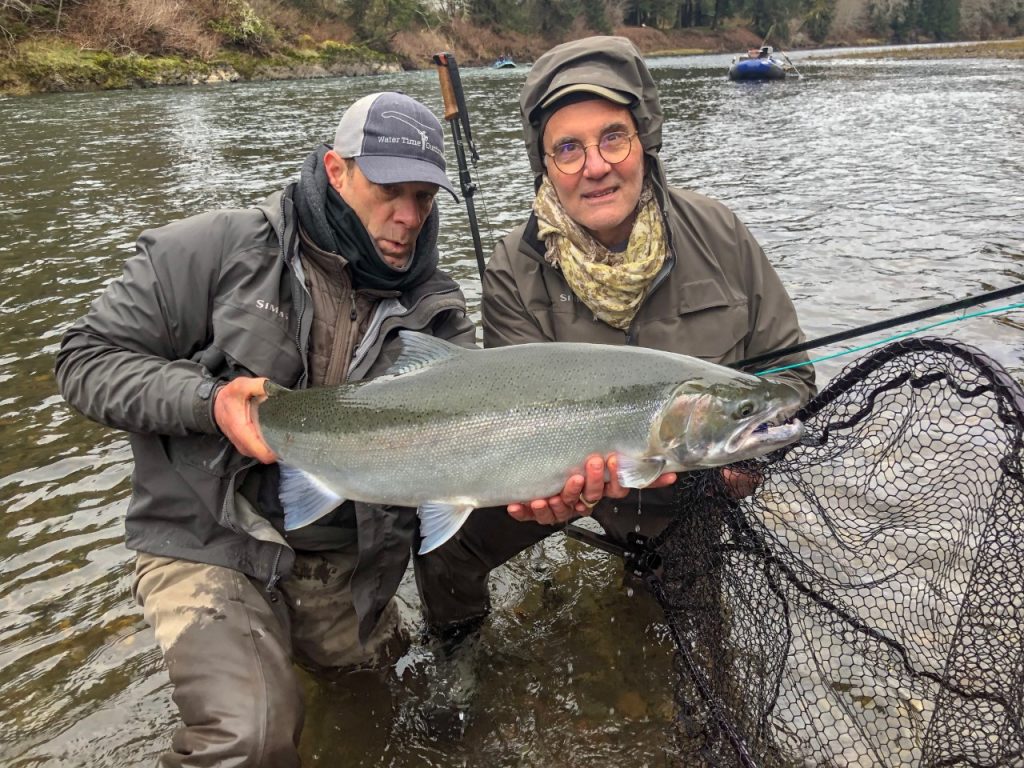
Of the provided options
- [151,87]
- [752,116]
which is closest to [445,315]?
[752,116]

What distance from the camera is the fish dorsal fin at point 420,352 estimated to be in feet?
9.61

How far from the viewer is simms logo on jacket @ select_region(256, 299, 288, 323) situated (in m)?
2.99

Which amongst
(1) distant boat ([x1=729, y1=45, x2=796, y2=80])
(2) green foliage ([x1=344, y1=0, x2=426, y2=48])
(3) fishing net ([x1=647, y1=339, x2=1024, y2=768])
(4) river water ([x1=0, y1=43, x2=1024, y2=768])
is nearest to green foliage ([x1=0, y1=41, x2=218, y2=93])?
(4) river water ([x1=0, y1=43, x2=1024, y2=768])

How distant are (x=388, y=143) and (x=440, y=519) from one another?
5.00ft

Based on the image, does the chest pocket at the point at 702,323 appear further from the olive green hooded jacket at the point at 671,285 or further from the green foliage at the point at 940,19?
the green foliage at the point at 940,19

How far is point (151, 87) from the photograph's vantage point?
3178 centimetres

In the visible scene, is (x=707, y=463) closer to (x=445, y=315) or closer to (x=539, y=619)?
(x=445, y=315)

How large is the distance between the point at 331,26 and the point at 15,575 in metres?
53.3

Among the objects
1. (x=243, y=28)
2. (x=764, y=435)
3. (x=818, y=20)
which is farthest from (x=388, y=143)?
(x=818, y=20)

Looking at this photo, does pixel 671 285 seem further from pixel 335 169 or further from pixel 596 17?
pixel 596 17

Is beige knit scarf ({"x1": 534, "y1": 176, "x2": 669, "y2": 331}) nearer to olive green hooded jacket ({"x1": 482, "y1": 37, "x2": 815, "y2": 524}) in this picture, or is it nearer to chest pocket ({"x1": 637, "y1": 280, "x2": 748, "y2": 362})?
olive green hooded jacket ({"x1": 482, "y1": 37, "x2": 815, "y2": 524})

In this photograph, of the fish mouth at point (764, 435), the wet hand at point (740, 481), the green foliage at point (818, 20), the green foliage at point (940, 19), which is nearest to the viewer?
the fish mouth at point (764, 435)

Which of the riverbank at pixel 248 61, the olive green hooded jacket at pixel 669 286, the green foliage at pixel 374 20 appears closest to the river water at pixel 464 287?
the olive green hooded jacket at pixel 669 286

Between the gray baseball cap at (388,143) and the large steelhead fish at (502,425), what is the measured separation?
2.63 ft
